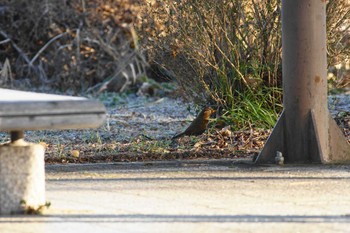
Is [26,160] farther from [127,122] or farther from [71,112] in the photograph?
[127,122]

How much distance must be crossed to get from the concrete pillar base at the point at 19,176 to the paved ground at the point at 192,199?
0.10 meters

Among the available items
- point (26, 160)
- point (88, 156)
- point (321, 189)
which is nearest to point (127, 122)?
point (88, 156)

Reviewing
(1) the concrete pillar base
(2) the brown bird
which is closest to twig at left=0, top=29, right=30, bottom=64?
(2) the brown bird

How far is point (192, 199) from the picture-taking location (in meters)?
5.85

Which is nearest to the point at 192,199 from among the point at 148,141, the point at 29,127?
the point at 29,127

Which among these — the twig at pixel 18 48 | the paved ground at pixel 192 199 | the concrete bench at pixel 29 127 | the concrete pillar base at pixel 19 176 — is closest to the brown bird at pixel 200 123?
the paved ground at pixel 192 199

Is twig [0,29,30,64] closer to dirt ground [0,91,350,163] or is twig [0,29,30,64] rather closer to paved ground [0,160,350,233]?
dirt ground [0,91,350,163]

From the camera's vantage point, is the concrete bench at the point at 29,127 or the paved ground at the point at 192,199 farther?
the paved ground at the point at 192,199

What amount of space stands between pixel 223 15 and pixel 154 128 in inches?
73.7

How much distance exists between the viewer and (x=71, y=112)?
4.91 metres

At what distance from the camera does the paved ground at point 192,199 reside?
197 inches

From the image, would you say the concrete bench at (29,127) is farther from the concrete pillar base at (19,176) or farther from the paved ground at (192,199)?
the paved ground at (192,199)

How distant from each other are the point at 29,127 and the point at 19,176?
0.49m

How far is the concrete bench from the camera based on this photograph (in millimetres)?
4848
